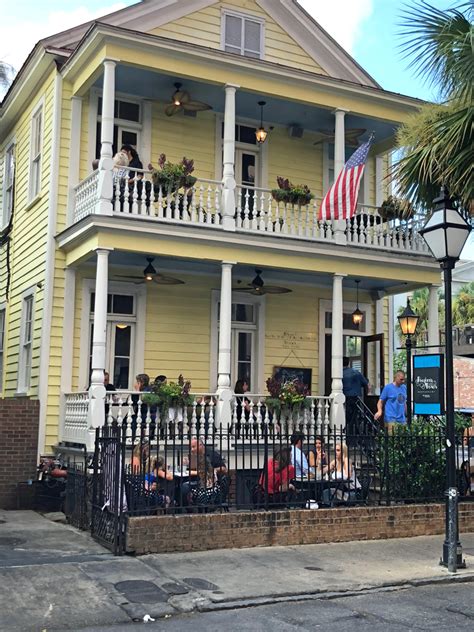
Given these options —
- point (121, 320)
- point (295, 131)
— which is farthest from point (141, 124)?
point (121, 320)

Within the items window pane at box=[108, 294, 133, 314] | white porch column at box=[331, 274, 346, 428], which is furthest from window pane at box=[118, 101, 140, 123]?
white porch column at box=[331, 274, 346, 428]

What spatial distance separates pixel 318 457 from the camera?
11.3 metres

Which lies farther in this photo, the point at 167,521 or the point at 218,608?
the point at 167,521

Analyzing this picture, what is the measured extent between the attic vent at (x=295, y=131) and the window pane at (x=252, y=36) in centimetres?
178

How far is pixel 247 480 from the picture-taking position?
35.0 ft

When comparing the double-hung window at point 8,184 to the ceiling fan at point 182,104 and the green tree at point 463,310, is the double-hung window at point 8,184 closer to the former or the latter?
the ceiling fan at point 182,104

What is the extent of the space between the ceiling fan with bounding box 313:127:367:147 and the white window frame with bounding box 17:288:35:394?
23.5 feet

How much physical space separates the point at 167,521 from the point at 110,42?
27.2 ft

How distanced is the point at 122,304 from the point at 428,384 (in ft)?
22.7

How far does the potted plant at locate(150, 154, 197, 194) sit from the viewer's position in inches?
539

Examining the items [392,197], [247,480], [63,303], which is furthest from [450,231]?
[63,303]

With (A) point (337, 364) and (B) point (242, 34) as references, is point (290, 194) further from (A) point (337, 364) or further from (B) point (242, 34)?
(B) point (242, 34)

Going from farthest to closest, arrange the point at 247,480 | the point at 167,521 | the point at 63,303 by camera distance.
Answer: the point at 63,303 → the point at 247,480 → the point at 167,521

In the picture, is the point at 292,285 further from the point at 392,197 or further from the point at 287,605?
the point at 287,605
